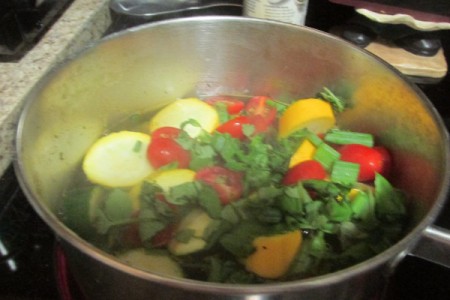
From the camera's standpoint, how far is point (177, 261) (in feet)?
1.82

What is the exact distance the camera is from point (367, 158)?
688 millimetres

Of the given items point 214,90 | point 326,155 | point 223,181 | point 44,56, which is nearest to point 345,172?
point 326,155

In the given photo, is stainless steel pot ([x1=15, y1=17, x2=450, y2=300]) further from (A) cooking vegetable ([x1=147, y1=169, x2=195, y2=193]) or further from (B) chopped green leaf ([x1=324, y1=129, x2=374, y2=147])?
(A) cooking vegetable ([x1=147, y1=169, x2=195, y2=193])

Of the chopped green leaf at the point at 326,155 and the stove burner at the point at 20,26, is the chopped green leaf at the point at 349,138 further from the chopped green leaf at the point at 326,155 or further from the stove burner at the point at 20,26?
the stove burner at the point at 20,26

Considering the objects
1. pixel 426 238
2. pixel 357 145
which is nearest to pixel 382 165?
pixel 357 145

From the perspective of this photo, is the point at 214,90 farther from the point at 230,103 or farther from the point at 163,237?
the point at 163,237

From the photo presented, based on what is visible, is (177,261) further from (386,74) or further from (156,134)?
(386,74)

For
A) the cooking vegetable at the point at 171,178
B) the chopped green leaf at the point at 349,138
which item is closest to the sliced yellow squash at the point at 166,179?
the cooking vegetable at the point at 171,178

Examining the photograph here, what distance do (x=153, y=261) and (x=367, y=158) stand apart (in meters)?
0.32

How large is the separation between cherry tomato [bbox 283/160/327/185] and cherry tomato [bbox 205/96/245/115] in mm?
167

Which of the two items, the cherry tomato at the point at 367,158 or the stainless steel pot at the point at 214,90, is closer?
the stainless steel pot at the point at 214,90

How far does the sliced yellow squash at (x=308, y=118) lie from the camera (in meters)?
0.73

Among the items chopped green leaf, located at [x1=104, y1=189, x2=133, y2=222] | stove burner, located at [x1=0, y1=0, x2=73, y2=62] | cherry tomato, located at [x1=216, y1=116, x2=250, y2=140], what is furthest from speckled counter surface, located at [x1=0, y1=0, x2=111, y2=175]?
cherry tomato, located at [x1=216, y1=116, x2=250, y2=140]

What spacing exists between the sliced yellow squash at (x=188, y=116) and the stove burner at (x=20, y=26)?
21cm
